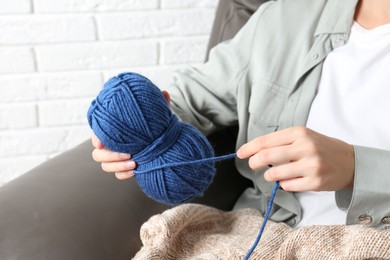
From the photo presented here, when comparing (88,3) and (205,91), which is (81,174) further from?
(88,3)

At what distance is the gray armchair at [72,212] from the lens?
660 millimetres

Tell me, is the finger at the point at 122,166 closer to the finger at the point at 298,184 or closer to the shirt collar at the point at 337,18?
the finger at the point at 298,184

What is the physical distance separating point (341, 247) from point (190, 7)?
82 cm

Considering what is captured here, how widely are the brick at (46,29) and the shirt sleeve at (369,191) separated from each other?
818 mm

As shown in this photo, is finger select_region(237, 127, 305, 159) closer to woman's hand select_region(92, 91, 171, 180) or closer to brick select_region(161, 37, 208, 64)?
woman's hand select_region(92, 91, 171, 180)

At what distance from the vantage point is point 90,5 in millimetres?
1220

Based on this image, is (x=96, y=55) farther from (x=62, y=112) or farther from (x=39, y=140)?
(x=39, y=140)

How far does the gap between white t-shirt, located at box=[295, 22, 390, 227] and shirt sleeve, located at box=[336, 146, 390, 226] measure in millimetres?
77

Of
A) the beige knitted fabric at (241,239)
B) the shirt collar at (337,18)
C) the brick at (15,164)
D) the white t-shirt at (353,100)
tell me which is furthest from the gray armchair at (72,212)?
the brick at (15,164)

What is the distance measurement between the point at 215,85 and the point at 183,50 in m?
0.47

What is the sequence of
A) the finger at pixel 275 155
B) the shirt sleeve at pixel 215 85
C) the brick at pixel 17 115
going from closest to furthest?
the finger at pixel 275 155, the shirt sleeve at pixel 215 85, the brick at pixel 17 115

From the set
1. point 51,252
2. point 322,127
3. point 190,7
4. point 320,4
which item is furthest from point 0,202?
point 190,7

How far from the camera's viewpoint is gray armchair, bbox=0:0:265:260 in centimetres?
66

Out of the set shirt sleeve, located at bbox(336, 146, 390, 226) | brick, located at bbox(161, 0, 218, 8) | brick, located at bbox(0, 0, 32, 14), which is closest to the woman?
shirt sleeve, located at bbox(336, 146, 390, 226)
